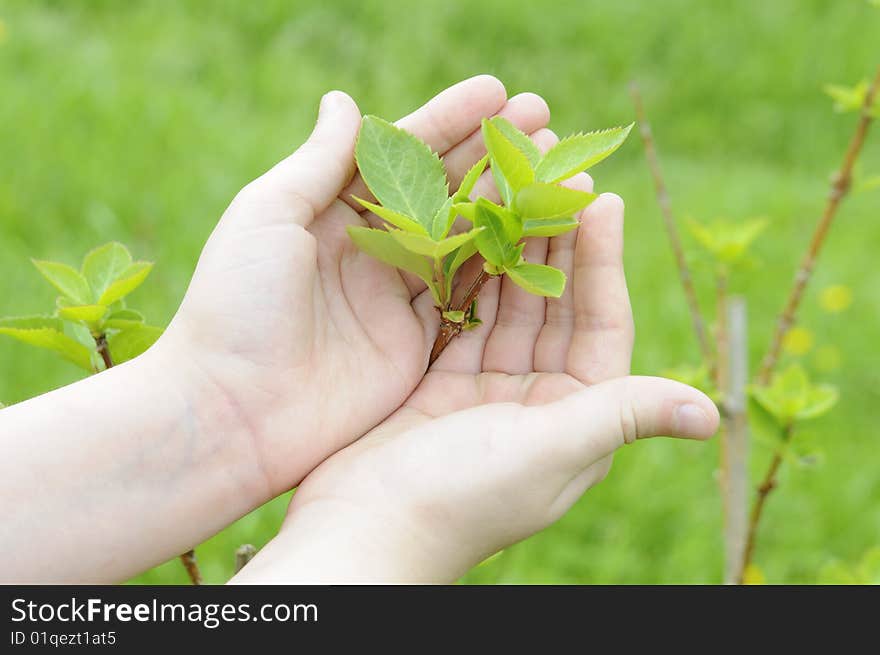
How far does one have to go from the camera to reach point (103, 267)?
1.24m

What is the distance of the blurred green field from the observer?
96.2 inches

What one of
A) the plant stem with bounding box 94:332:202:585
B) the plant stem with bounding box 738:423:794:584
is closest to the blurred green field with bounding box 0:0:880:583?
the plant stem with bounding box 738:423:794:584

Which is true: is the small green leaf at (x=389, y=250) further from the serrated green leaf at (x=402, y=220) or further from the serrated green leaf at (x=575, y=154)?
the serrated green leaf at (x=575, y=154)

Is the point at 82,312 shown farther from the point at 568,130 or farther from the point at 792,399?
the point at 568,130

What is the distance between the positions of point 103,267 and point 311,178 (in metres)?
0.31

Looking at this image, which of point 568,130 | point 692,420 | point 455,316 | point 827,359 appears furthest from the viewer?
point 568,130

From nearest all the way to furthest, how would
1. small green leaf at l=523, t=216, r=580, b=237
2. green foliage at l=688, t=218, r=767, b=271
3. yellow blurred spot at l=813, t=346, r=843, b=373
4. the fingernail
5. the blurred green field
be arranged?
the fingernail
small green leaf at l=523, t=216, r=580, b=237
green foliage at l=688, t=218, r=767, b=271
the blurred green field
yellow blurred spot at l=813, t=346, r=843, b=373

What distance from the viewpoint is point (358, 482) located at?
1.22 meters

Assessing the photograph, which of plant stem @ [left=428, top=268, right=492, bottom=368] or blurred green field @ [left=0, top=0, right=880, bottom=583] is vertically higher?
blurred green field @ [left=0, top=0, right=880, bottom=583]

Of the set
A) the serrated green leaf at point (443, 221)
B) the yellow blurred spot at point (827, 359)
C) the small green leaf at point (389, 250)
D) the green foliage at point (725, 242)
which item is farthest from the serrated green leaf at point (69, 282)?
the yellow blurred spot at point (827, 359)

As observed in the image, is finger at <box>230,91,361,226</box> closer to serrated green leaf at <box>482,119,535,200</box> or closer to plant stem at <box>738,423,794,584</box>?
serrated green leaf at <box>482,119,535,200</box>

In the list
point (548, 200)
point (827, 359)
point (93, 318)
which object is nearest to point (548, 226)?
point (548, 200)

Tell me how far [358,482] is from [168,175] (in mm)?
2238

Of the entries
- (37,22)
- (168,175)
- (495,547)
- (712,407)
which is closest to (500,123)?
(712,407)
